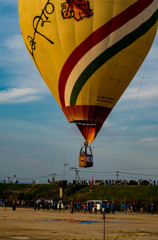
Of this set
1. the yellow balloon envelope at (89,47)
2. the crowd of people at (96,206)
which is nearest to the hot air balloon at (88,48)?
the yellow balloon envelope at (89,47)

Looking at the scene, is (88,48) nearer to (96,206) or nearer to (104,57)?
(104,57)

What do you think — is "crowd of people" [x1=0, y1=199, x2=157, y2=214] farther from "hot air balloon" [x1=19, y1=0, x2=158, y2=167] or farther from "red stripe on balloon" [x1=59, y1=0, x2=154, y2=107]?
"red stripe on balloon" [x1=59, y1=0, x2=154, y2=107]

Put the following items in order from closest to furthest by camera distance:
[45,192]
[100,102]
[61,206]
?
[100,102]
[61,206]
[45,192]

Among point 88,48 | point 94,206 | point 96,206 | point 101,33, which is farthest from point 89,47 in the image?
point 94,206

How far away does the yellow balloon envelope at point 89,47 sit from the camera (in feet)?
107

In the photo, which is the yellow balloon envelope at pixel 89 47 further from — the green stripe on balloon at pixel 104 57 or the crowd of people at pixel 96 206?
the crowd of people at pixel 96 206

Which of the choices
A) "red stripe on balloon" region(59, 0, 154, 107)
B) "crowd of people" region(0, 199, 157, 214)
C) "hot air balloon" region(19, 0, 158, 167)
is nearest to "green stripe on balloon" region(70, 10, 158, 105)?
"hot air balloon" region(19, 0, 158, 167)

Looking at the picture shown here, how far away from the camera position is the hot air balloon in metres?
32.6

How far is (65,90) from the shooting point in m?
35.2

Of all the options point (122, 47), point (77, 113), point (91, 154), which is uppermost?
point (122, 47)

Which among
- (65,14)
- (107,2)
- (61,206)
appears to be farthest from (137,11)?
(61,206)

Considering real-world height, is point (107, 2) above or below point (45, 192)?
above

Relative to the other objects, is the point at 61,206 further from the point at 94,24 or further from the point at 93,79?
the point at 94,24

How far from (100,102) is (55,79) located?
4430 millimetres
